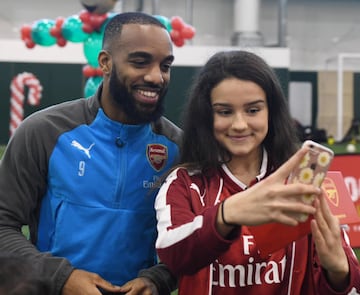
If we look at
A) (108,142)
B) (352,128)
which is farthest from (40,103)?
(108,142)

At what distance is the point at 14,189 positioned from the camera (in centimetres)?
173

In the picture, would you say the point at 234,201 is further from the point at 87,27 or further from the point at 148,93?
the point at 87,27

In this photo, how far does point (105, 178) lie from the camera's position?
69.6 inches

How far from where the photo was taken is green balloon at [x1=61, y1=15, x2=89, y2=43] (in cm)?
748

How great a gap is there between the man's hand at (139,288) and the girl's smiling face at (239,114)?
1.36ft

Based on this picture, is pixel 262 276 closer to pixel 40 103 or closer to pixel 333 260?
pixel 333 260

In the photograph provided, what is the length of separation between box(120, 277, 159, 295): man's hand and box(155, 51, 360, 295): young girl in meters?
0.12

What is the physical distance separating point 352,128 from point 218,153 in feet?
57.3

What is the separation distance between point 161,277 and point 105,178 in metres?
0.31

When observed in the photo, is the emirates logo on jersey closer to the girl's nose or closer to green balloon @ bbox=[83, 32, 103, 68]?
the girl's nose

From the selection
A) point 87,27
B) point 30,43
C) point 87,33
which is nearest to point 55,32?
point 30,43

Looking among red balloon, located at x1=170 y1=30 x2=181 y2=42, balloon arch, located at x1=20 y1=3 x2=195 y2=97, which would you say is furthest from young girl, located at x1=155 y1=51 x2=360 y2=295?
red balloon, located at x1=170 y1=30 x2=181 y2=42

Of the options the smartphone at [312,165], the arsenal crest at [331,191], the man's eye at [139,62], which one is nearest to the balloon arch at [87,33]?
the man's eye at [139,62]

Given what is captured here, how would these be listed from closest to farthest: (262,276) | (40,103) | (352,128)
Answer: (262,276) < (40,103) < (352,128)
